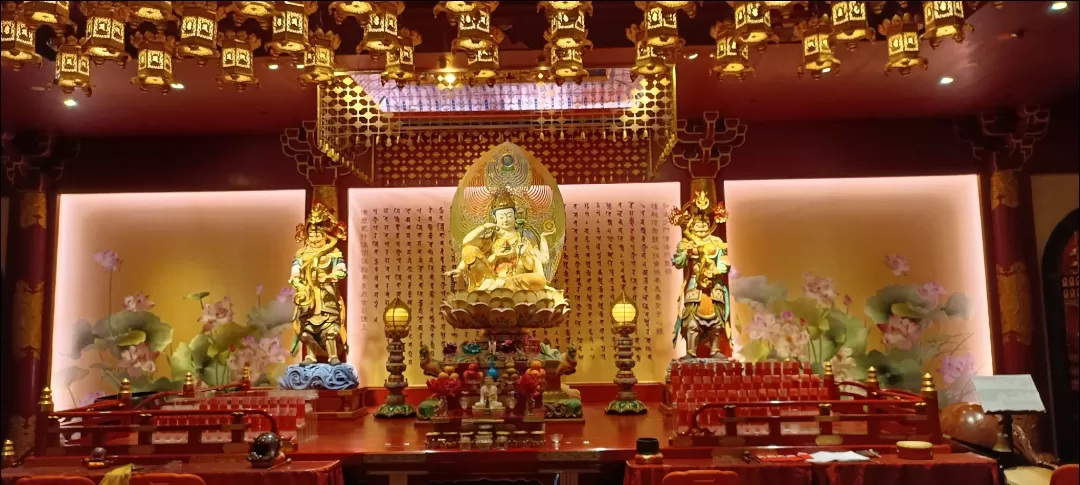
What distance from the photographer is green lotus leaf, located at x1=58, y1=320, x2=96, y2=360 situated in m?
7.68

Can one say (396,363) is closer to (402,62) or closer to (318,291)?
(318,291)

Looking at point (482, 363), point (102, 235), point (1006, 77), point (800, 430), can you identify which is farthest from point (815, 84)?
point (102, 235)

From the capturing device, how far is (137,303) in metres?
7.77

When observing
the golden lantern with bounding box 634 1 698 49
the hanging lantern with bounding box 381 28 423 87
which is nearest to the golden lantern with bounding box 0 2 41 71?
the hanging lantern with bounding box 381 28 423 87

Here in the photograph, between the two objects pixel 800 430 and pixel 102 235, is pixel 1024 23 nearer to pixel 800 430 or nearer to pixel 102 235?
pixel 800 430

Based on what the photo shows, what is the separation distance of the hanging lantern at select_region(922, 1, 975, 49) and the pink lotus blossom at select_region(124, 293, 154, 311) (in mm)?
7284

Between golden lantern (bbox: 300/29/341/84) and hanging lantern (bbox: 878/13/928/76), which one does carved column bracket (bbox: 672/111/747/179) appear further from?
golden lantern (bbox: 300/29/341/84)

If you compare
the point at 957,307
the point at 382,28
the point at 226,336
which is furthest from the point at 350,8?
the point at 957,307

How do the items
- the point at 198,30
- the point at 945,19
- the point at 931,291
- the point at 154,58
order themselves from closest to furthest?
the point at 945,19 < the point at 198,30 < the point at 154,58 < the point at 931,291

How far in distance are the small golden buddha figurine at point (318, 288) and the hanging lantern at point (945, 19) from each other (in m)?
4.98

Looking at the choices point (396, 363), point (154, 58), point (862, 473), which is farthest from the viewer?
point (396, 363)

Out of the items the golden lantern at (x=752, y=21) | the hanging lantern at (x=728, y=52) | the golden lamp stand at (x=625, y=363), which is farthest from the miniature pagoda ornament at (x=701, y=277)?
the golden lantern at (x=752, y=21)

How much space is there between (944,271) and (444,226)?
196 inches

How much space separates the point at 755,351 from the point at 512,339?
2.70 meters
